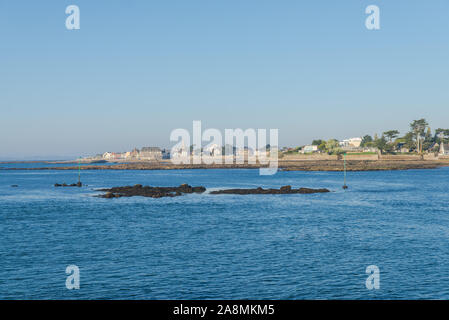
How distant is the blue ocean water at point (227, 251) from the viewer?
19.6 meters

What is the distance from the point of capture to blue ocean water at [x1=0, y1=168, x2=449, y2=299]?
64.3 feet

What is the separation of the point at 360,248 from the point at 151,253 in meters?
14.2

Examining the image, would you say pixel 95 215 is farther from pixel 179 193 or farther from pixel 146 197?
pixel 179 193

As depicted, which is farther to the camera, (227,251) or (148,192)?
(148,192)

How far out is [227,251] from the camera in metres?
27.6

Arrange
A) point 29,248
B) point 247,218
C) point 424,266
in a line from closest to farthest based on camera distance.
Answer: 1. point 424,266
2. point 29,248
3. point 247,218

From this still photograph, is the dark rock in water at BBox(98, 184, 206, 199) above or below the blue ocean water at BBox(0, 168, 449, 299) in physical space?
above

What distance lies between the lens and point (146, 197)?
218 feet

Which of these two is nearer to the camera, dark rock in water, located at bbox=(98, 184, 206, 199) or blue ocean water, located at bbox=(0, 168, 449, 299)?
blue ocean water, located at bbox=(0, 168, 449, 299)

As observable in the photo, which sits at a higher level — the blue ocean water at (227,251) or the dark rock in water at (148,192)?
the dark rock in water at (148,192)

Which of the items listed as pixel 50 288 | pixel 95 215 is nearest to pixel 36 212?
pixel 95 215

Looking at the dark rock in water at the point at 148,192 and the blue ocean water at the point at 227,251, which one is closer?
the blue ocean water at the point at 227,251

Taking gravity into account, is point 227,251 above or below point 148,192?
below
